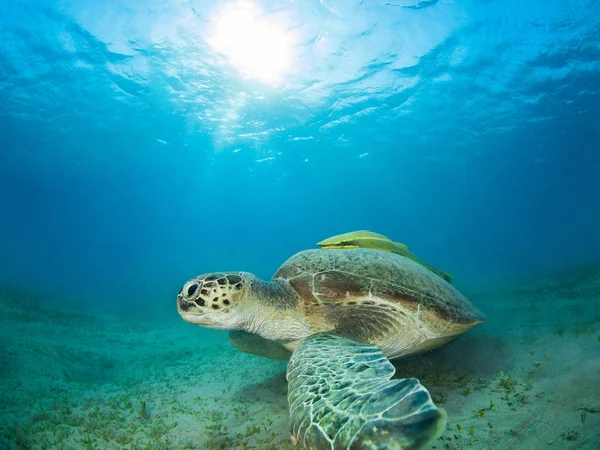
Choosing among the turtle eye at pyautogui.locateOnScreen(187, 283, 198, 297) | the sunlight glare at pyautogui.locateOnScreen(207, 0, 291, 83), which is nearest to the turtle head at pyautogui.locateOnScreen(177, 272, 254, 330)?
the turtle eye at pyautogui.locateOnScreen(187, 283, 198, 297)

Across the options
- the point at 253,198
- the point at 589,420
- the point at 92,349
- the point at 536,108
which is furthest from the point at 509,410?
the point at 253,198

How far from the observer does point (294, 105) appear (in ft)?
70.7

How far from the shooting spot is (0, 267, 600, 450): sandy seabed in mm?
2199

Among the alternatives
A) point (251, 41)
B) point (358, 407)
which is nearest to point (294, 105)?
point (251, 41)

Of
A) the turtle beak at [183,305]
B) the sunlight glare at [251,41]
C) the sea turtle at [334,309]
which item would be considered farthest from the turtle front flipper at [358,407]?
the sunlight glare at [251,41]

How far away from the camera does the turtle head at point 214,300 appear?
273cm

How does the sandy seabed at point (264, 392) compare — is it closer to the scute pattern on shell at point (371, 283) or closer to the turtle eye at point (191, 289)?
the scute pattern on shell at point (371, 283)

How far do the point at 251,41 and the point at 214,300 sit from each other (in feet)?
53.3

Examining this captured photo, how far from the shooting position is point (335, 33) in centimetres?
1466

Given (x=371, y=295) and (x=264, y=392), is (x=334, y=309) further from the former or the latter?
(x=264, y=392)

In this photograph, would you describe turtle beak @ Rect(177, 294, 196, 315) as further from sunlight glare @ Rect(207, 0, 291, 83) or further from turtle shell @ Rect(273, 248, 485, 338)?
sunlight glare @ Rect(207, 0, 291, 83)

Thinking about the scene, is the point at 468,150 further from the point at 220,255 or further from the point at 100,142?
the point at 220,255

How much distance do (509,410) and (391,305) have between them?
4.04ft

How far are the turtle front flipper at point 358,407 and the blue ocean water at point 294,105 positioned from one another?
273 inches
